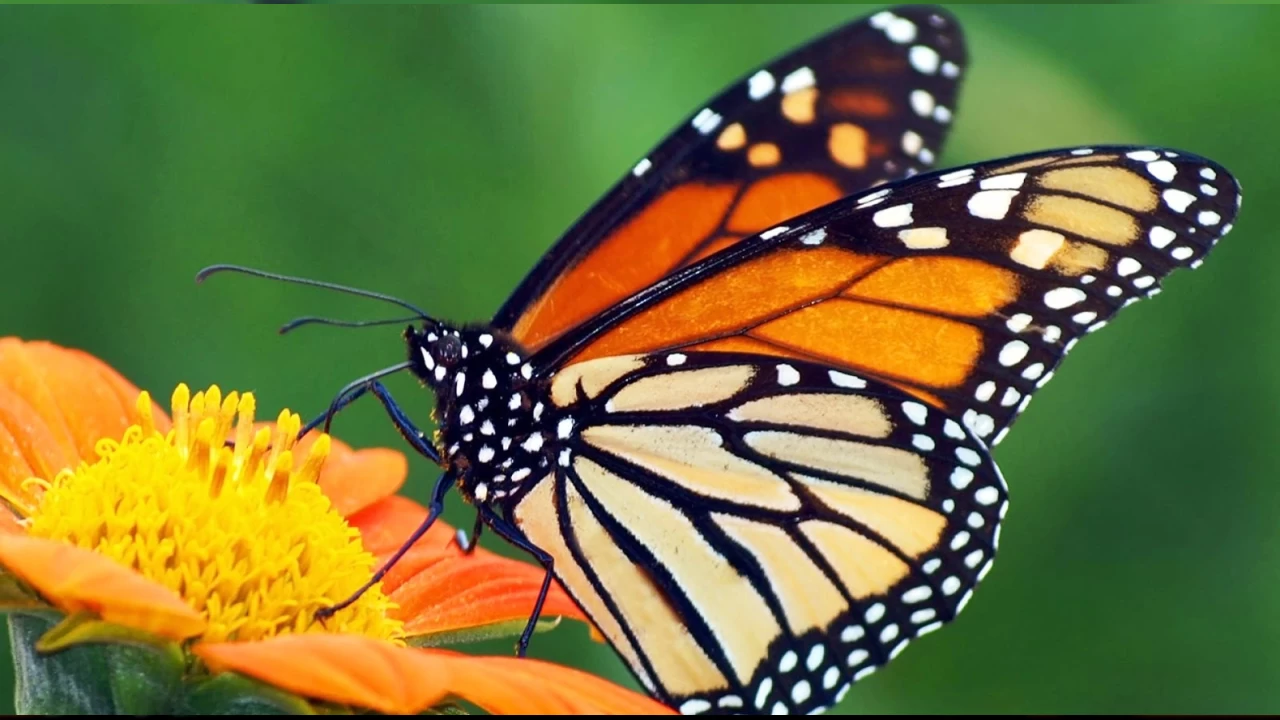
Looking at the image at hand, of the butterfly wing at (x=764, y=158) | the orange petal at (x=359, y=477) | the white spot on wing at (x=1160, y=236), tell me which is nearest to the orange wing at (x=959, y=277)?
the white spot on wing at (x=1160, y=236)

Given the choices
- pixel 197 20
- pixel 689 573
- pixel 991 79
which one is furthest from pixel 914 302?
pixel 197 20

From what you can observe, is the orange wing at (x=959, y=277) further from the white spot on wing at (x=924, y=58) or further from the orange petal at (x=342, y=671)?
the orange petal at (x=342, y=671)

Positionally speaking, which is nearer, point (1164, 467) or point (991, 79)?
point (1164, 467)

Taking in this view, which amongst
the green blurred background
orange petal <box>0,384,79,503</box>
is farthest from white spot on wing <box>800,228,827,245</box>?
the green blurred background

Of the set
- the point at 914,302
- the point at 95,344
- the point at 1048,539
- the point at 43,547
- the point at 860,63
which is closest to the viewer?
the point at 43,547

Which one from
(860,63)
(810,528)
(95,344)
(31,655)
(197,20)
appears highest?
(197,20)

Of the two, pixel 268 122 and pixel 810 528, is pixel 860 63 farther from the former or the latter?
pixel 268 122
